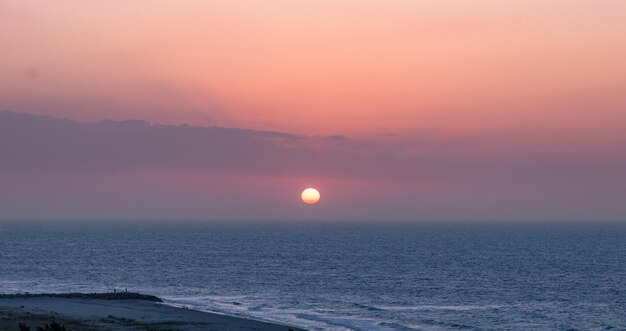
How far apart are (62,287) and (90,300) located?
70.5 ft

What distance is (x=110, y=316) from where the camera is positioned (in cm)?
7275

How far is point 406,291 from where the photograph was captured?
101312 millimetres

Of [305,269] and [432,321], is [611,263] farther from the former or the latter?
[432,321]

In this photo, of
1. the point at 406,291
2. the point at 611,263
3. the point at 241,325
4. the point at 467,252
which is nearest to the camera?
the point at 241,325

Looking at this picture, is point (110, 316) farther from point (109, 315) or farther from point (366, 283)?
point (366, 283)

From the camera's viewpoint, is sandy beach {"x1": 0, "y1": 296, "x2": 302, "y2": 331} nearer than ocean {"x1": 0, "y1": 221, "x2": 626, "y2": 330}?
Yes

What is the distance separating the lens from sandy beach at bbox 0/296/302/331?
67.3 m

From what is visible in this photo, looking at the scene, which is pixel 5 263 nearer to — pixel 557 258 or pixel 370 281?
pixel 370 281

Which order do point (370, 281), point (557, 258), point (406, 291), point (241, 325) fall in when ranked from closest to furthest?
point (241, 325) → point (406, 291) → point (370, 281) → point (557, 258)

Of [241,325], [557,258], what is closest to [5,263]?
[241,325]

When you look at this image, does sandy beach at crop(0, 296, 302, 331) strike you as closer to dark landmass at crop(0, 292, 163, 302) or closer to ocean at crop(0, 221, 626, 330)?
dark landmass at crop(0, 292, 163, 302)

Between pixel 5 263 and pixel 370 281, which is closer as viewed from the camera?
pixel 370 281

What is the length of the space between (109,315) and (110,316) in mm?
1968

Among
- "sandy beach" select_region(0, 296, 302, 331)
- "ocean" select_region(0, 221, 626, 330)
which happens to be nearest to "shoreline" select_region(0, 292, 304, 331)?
"sandy beach" select_region(0, 296, 302, 331)
